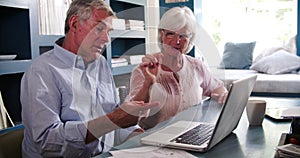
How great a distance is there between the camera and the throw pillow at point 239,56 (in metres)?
4.47

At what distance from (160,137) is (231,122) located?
0.23 m

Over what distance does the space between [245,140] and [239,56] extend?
3536 mm

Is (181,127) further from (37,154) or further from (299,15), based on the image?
Answer: (299,15)

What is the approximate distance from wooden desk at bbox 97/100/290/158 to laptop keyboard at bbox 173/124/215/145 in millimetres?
Answer: 48

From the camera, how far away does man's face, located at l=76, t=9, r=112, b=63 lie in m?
1.26

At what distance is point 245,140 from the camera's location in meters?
1.09

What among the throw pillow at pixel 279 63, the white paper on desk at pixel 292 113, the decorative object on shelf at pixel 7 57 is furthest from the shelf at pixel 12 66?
the throw pillow at pixel 279 63

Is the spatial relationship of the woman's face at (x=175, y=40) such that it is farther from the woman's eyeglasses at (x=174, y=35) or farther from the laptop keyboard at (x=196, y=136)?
the laptop keyboard at (x=196, y=136)

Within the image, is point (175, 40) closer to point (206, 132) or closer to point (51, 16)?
point (206, 132)

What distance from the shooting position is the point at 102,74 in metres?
1.48

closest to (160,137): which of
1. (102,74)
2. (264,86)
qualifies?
(102,74)

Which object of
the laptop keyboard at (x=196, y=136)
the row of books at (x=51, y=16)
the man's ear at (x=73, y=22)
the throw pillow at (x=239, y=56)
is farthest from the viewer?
the throw pillow at (x=239, y=56)

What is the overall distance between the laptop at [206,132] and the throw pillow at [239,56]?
340 centimetres

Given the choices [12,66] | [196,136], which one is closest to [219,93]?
[196,136]
